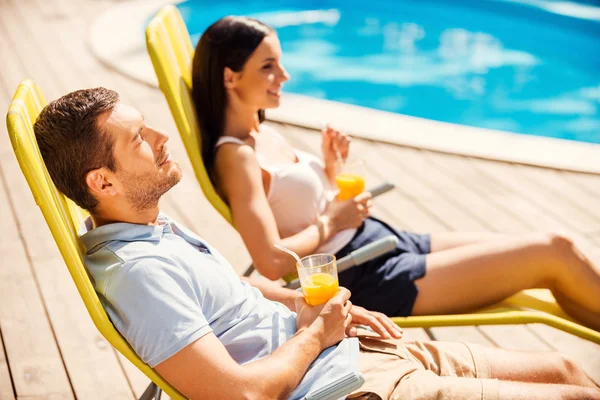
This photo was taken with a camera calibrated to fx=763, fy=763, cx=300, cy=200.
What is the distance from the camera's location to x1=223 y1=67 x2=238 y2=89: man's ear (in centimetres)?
284

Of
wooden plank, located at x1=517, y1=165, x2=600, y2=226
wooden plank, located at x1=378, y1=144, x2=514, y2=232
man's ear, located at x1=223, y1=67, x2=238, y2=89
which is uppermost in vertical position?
man's ear, located at x1=223, y1=67, x2=238, y2=89

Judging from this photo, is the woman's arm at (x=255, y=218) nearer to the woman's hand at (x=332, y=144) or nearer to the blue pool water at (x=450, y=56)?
the woman's hand at (x=332, y=144)

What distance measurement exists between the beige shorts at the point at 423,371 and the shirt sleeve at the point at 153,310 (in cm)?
49

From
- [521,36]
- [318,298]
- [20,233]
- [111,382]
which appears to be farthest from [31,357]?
[521,36]

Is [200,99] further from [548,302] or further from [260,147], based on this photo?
[548,302]

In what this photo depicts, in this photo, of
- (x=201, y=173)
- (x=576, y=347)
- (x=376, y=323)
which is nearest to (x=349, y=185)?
(x=201, y=173)

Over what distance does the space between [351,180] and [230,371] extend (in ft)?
4.41

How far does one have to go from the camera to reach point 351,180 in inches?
116

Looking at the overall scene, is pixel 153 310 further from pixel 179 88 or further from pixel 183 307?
pixel 179 88

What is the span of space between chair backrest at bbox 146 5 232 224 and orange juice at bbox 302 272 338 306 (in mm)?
662

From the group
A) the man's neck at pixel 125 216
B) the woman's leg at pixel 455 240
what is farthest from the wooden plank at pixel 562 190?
the man's neck at pixel 125 216

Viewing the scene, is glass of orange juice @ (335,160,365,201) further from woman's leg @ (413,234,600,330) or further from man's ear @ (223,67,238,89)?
man's ear @ (223,67,238,89)

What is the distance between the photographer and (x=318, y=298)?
7.02 feet

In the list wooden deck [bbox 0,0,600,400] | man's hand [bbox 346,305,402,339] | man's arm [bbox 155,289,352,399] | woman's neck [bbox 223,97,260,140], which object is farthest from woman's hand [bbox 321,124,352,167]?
man's arm [bbox 155,289,352,399]
